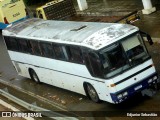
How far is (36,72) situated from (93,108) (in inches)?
189

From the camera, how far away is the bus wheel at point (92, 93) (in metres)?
13.4

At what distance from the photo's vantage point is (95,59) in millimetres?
12328

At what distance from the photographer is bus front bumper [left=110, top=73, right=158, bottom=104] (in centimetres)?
1217

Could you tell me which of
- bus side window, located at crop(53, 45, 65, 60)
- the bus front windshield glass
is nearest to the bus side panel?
bus side window, located at crop(53, 45, 65, 60)

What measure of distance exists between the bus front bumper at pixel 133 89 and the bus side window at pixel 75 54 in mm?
1909

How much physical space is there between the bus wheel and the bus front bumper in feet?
4.23

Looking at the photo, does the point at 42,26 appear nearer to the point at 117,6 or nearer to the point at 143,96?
the point at 143,96

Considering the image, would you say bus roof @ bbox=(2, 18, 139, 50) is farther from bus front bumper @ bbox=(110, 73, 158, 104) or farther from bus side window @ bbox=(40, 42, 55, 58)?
bus front bumper @ bbox=(110, 73, 158, 104)

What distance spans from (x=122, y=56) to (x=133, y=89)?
109 cm

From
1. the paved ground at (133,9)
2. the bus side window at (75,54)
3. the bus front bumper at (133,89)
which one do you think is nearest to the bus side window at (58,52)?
the bus side window at (75,54)

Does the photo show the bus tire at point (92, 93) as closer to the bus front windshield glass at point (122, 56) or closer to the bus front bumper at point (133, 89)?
the bus front bumper at point (133, 89)

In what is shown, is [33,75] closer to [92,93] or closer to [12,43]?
[12,43]

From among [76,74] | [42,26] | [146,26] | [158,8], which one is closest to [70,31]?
[76,74]

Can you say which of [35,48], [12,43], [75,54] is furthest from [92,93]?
[12,43]
